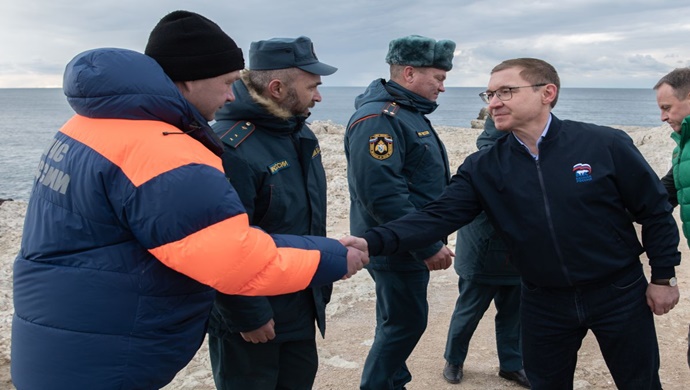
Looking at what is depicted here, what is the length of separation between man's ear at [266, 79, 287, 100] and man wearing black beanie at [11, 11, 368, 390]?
3.78ft

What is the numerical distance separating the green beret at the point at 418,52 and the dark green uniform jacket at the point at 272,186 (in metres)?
1.19

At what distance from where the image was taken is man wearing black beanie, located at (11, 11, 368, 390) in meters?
2.19

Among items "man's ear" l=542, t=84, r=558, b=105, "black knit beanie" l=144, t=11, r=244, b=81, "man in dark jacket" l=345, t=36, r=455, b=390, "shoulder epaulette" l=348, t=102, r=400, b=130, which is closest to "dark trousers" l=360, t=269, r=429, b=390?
"man in dark jacket" l=345, t=36, r=455, b=390

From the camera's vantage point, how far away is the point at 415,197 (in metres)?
4.34

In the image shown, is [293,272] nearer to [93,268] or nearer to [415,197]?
[93,268]

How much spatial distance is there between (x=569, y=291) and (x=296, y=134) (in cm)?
172

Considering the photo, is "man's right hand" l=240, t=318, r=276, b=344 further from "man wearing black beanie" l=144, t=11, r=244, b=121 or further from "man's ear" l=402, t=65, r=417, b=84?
"man's ear" l=402, t=65, r=417, b=84

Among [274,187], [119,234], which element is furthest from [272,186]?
[119,234]

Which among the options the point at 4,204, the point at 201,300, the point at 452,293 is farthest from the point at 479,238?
the point at 4,204

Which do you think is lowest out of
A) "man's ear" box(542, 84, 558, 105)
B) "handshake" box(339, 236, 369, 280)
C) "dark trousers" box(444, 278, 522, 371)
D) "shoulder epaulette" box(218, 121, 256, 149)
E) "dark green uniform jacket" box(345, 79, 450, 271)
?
"dark trousers" box(444, 278, 522, 371)

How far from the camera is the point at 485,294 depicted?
4.89m

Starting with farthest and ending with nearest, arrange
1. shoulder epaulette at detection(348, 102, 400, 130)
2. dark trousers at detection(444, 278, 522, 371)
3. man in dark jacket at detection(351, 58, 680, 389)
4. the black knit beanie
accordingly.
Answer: dark trousers at detection(444, 278, 522, 371)
shoulder epaulette at detection(348, 102, 400, 130)
man in dark jacket at detection(351, 58, 680, 389)
the black knit beanie

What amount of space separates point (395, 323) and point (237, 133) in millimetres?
1826

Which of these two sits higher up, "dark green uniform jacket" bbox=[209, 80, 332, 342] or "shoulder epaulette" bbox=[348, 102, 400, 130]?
"shoulder epaulette" bbox=[348, 102, 400, 130]
